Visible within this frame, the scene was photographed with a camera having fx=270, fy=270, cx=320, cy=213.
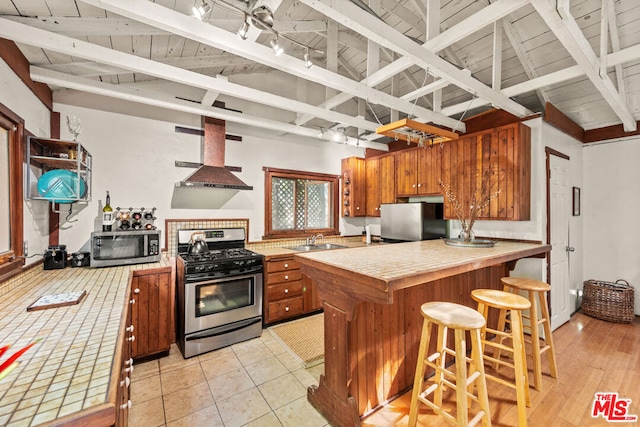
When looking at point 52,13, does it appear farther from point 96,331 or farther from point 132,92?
point 96,331

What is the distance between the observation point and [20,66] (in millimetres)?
2039

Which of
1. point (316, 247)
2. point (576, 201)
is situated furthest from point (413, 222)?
point (576, 201)

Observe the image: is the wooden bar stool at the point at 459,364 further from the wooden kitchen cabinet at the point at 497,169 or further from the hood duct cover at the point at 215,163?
the hood duct cover at the point at 215,163

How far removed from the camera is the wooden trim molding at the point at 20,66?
184cm

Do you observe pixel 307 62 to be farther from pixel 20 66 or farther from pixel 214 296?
pixel 214 296

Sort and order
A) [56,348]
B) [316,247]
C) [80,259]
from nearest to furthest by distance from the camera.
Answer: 1. [56,348]
2. [80,259]
3. [316,247]

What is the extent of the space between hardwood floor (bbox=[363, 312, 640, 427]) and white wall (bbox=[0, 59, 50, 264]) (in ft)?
9.97

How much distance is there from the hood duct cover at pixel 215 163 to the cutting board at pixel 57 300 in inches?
66.4

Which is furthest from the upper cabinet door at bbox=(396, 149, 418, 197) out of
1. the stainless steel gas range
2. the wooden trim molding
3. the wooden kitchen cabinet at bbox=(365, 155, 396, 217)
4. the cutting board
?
the wooden trim molding

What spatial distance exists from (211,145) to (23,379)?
2.96 m

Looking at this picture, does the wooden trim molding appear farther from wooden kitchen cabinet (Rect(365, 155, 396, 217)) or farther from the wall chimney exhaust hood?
wooden kitchen cabinet (Rect(365, 155, 396, 217))

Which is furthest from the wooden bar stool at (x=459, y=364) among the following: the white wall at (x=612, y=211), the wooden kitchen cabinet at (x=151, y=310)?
the white wall at (x=612, y=211)

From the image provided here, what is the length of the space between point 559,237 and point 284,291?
3.49 m

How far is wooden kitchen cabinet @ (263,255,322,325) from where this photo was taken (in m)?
Answer: 3.37
